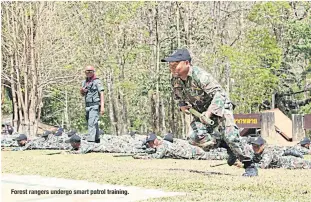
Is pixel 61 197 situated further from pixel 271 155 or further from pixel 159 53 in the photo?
pixel 159 53

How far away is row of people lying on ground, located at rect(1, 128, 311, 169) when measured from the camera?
853 centimetres

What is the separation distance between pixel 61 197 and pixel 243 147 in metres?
2.58

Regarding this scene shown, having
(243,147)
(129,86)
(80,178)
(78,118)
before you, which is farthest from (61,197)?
(78,118)

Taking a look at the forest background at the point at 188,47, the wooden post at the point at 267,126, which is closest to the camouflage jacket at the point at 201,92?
the wooden post at the point at 267,126

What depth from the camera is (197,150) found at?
35.4 feet

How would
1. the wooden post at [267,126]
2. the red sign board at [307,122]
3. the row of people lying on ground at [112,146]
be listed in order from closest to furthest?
the row of people lying on ground at [112,146], the red sign board at [307,122], the wooden post at [267,126]

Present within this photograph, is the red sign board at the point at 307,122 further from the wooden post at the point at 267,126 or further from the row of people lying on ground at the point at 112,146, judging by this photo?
the row of people lying on ground at the point at 112,146

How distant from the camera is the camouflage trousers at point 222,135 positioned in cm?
670

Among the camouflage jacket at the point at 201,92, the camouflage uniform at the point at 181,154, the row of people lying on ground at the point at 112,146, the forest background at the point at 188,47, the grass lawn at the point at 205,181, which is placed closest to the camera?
the grass lawn at the point at 205,181

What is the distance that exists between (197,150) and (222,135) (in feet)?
13.2

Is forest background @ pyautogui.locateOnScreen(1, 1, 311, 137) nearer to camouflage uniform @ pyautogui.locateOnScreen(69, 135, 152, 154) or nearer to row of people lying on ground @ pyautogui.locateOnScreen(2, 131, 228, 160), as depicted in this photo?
row of people lying on ground @ pyautogui.locateOnScreen(2, 131, 228, 160)

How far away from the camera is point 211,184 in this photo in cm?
600

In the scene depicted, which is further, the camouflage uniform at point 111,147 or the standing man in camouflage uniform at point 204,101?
the camouflage uniform at point 111,147

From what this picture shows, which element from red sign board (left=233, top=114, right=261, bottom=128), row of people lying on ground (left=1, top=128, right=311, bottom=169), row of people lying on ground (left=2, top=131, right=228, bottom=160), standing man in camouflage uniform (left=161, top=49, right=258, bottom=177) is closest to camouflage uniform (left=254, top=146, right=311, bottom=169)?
row of people lying on ground (left=1, top=128, right=311, bottom=169)
